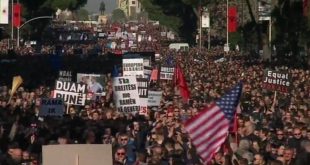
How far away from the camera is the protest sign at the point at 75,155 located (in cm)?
1056

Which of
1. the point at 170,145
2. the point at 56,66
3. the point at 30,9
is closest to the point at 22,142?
the point at 170,145

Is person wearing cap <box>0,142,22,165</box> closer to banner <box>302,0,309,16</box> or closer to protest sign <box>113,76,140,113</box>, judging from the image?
protest sign <box>113,76,140,113</box>

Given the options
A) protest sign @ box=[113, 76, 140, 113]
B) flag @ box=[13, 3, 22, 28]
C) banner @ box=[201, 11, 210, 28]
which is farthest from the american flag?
banner @ box=[201, 11, 210, 28]

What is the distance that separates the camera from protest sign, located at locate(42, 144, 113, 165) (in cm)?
1056

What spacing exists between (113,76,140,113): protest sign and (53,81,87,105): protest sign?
1.23 meters

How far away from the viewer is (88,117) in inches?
755

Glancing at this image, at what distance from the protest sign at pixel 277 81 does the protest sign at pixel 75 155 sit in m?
13.6

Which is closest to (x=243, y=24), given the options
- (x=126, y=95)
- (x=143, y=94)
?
(x=143, y=94)

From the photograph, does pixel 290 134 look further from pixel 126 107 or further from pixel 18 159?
pixel 126 107

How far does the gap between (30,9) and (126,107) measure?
71.0 metres

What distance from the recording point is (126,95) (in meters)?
20.4

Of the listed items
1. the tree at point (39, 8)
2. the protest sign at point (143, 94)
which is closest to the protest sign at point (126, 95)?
the protest sign at point (143, 94)

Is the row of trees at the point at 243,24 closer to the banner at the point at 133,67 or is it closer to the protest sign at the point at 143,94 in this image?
the banner at the point at 133,67

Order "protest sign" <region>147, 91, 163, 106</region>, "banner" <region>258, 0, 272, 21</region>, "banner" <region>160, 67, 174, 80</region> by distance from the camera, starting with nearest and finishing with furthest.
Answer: "protest sign" <region>147, 91, 163, 106</region>, "banner" <region>160, 67, 174, 80</region>, "banner" <region>258, 0, 272, 21</region>
